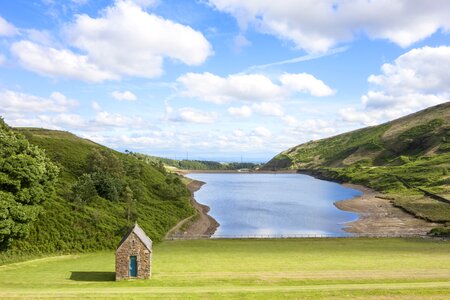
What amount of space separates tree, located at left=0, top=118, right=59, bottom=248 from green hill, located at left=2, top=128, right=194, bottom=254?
11.6 feet

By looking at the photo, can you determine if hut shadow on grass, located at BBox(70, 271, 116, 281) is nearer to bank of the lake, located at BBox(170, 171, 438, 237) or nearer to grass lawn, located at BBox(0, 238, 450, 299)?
grass lawn, located at BBox(0, 238, 450, 299)

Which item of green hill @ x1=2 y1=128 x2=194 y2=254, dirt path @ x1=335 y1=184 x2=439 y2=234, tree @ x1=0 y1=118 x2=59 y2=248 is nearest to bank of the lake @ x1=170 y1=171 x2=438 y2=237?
dirt path @ x1=335 y1=184 x2=439 y2=234

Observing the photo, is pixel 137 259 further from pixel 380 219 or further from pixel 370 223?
pixel 380 219

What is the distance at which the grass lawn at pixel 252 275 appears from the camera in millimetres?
33312

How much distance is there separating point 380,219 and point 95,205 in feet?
237

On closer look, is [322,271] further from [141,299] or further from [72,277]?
[72,277]

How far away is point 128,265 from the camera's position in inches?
1570

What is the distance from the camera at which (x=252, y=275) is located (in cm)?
4041

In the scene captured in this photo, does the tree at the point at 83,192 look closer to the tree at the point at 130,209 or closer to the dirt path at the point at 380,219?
the tree at the point at 130,209

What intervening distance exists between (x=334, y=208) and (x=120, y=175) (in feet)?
227

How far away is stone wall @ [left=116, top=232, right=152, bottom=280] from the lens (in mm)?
39719

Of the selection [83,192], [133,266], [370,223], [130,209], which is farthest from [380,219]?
[133,266]

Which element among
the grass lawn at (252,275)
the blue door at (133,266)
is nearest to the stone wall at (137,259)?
the blue door at (133,266)

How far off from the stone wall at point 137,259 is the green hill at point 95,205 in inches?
909
